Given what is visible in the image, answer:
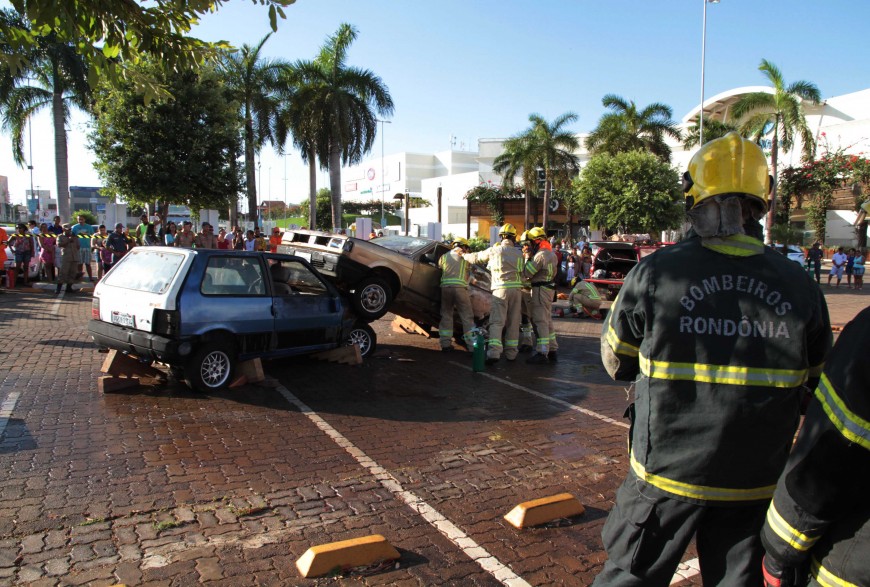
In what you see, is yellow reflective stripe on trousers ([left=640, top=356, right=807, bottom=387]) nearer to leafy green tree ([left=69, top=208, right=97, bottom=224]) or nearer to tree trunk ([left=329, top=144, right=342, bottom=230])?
tree trunk ([left=329, top=144, right=342, bottom=230])

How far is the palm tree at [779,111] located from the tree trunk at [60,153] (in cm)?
3148

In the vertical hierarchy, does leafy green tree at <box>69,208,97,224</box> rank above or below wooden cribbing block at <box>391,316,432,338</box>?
above

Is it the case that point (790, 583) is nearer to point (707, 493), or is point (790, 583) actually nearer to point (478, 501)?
point (707, 493)

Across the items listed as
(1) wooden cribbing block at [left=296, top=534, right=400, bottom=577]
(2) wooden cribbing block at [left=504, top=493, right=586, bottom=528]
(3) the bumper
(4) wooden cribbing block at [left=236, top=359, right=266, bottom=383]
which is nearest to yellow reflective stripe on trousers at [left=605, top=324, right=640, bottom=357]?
(1) wooden cribbing block at [left=296, top=534, right=400, bottom=577]

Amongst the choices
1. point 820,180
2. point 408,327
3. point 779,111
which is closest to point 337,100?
point 408,327

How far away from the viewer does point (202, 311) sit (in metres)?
6.70

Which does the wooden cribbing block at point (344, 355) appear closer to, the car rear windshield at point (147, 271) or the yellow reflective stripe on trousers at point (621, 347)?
the car rear windshield at point (147, 271)

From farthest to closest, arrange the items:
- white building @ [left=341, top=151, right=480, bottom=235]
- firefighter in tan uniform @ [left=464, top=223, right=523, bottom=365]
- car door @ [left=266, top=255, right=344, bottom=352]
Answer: white building @ [left=341, top=151, right=480, bottom=235]
firefighter in tan uniform @ [left=464, top=223, right=523, bottom=365]
car door @ [left=266, top=255, right=344, bottom=352]

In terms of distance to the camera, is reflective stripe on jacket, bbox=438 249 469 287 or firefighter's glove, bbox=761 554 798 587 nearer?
firefighter's glove, bbox=761 554 798 587

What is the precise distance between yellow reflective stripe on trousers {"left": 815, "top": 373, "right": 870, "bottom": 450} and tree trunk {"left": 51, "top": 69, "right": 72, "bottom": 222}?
90.0ft

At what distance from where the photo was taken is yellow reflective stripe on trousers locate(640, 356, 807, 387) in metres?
2.07

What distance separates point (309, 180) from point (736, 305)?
3200cm

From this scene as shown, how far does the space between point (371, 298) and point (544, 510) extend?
5.60 metres

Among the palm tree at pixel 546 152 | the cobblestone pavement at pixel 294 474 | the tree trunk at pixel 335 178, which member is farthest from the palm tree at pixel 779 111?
the cobblestone pavement at pixel 294 474
